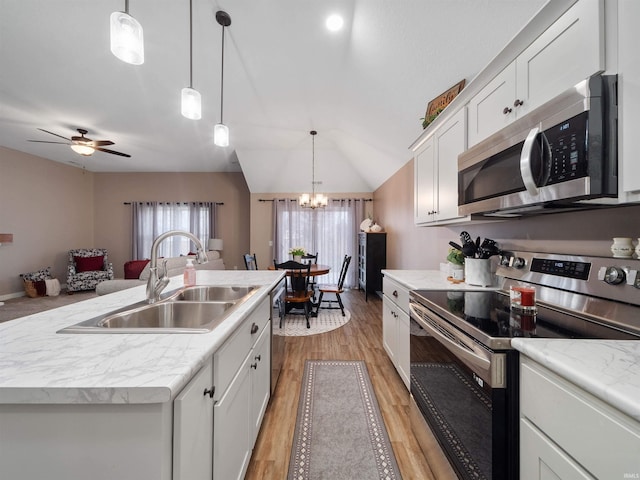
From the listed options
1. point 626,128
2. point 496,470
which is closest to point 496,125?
point 626,128

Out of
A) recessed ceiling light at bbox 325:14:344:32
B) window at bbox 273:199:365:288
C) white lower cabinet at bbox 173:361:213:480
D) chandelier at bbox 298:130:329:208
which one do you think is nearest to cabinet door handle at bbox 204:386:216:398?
white lower cabinet at bbox 173:361:213:480

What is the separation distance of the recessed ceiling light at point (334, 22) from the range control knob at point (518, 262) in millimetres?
2316

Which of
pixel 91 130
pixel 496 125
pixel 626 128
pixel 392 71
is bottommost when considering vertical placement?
pixel 626 128

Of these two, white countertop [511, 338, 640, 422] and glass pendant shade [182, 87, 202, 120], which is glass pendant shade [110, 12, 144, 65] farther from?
white countertop [511, 338, 640, 422]

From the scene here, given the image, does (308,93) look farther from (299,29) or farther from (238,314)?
(238,314)

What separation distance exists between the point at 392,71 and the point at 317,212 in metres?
4.16

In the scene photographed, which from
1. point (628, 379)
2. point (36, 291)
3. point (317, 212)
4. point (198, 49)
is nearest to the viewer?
point (628, 379)

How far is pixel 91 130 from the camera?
4312mm

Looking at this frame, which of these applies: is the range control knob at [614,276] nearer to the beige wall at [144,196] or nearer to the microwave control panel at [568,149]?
the microwave control panel at [568,149]

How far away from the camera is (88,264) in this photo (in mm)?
5715

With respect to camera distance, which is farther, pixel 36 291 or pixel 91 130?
pixel 36 291

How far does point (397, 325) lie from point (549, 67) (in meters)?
1.80

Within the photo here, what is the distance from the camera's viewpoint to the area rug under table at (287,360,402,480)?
1.34 m

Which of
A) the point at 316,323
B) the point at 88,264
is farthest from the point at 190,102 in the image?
the point at 88,264
